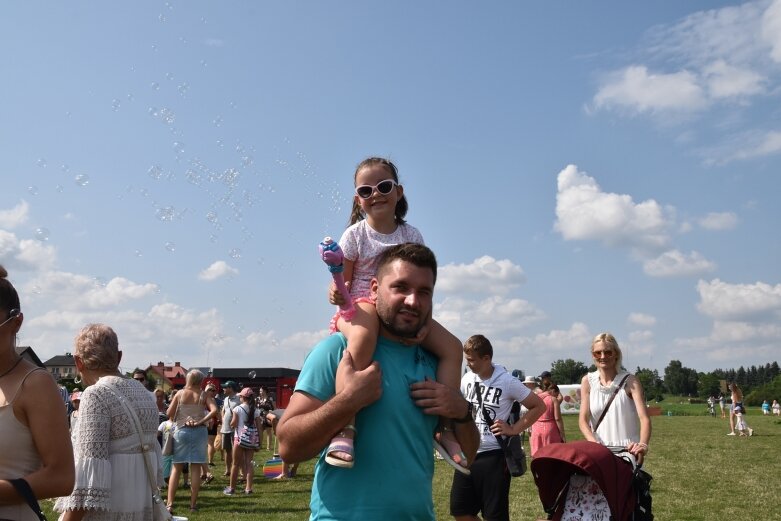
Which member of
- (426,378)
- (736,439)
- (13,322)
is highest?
(13,322)

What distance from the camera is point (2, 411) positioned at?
10.2ft

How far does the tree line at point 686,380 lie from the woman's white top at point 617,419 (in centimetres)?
11456

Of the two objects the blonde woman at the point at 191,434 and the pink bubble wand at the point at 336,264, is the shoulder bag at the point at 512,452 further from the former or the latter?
the blonde woman at the point at 191,434

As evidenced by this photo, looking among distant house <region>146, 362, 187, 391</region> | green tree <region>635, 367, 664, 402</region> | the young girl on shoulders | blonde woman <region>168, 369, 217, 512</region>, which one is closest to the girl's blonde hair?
the young girl on shoulders

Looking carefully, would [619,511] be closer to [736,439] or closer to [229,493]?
[229,493]

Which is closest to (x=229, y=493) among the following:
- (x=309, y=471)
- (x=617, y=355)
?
(x=309, y=471)

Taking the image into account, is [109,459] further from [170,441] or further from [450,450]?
[170,441]

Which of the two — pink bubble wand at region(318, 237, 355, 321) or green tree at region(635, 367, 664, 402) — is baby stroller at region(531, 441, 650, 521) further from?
green tree at region(635, 367, 664, 402)

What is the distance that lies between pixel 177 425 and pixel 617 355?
786cm

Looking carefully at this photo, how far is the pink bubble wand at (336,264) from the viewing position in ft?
9.45

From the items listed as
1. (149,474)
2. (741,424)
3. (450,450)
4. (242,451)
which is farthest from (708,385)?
(450,450)

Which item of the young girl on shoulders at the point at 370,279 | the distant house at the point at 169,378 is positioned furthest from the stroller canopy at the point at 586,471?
the distant house at the point at 169,378

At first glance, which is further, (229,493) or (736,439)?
(736,439)

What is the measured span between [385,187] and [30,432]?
1976mm
